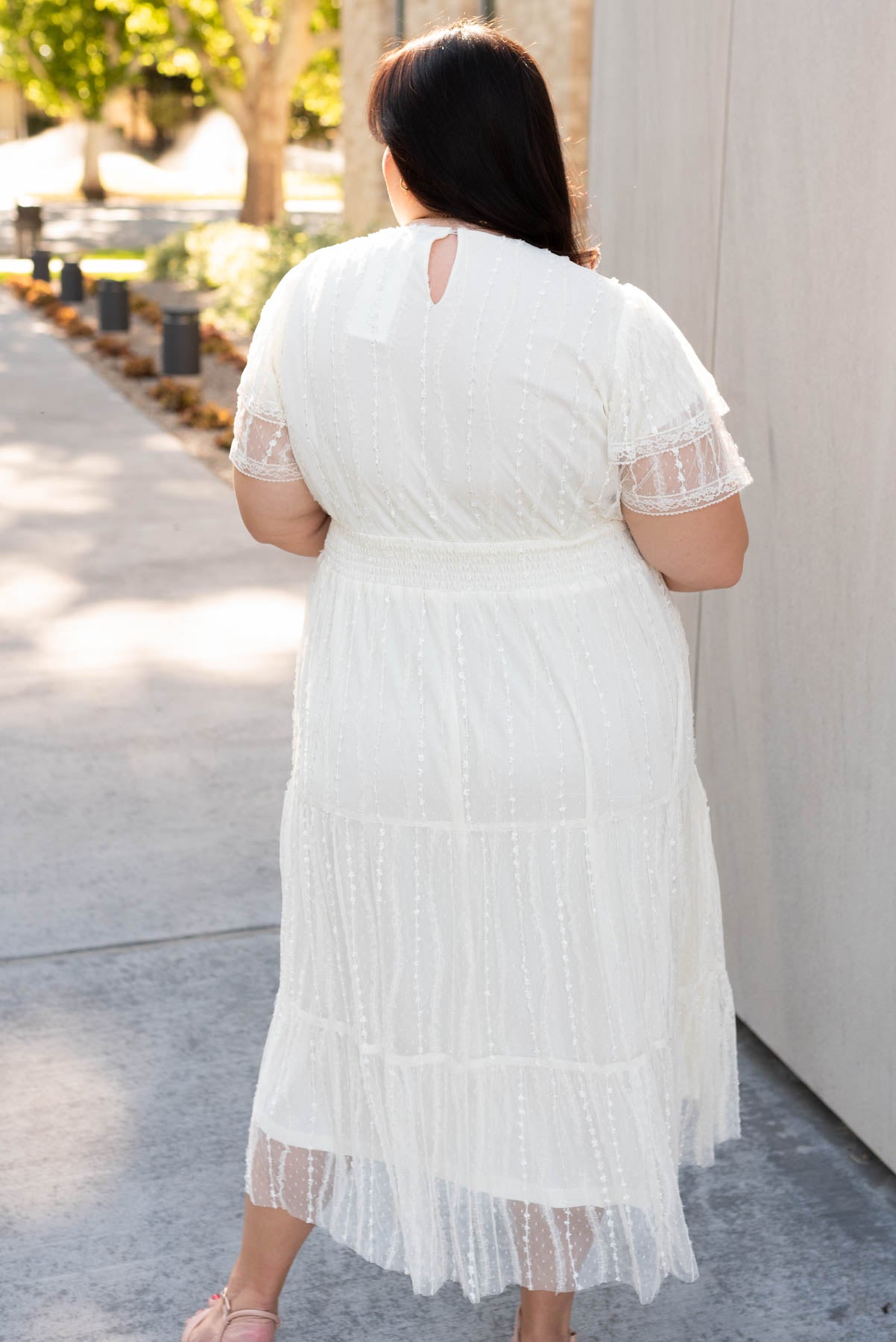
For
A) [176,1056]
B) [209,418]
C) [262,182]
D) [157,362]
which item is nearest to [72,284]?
[157,362]

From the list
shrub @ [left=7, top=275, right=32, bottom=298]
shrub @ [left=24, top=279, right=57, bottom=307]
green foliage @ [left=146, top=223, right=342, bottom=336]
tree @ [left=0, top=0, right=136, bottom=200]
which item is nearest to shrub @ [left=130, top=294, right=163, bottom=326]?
green foliage @ [left=146, top=223, right=342, bottom=336]

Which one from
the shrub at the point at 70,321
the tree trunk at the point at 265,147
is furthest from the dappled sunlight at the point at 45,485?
the tree trunk at the point at 265,147

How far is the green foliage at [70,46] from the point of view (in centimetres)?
2981

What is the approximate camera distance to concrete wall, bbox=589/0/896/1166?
280cm

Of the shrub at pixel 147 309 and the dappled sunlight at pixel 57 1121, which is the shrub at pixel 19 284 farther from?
the dappled sunlight at pixel 57 1121

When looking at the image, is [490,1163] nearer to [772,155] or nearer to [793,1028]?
[793,1028]

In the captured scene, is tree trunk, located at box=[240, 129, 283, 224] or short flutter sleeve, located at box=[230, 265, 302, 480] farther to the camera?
tree trunk, located at box=[240, 129, 283, 224]

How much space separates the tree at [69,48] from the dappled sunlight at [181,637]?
22.1 metres

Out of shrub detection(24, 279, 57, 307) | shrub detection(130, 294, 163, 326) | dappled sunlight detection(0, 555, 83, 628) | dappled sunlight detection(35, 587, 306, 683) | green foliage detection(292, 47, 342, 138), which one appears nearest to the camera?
dappled sunlight detection(35, 587, 306, 683)

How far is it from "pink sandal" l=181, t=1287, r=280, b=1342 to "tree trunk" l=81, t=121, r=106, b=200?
3936cm

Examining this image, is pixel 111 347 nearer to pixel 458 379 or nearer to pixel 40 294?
pixel 40 294

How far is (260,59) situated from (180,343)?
1026cm

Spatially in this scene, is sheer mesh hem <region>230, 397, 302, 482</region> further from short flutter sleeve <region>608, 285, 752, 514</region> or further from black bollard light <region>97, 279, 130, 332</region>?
black bollard light <region>97, 279, 130, 332</region>

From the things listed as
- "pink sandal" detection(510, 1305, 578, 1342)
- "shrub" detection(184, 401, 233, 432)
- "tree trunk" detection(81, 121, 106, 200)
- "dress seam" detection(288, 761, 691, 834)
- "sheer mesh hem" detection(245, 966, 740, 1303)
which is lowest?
"tree trunk" detection(81, 121, 106, 200)
